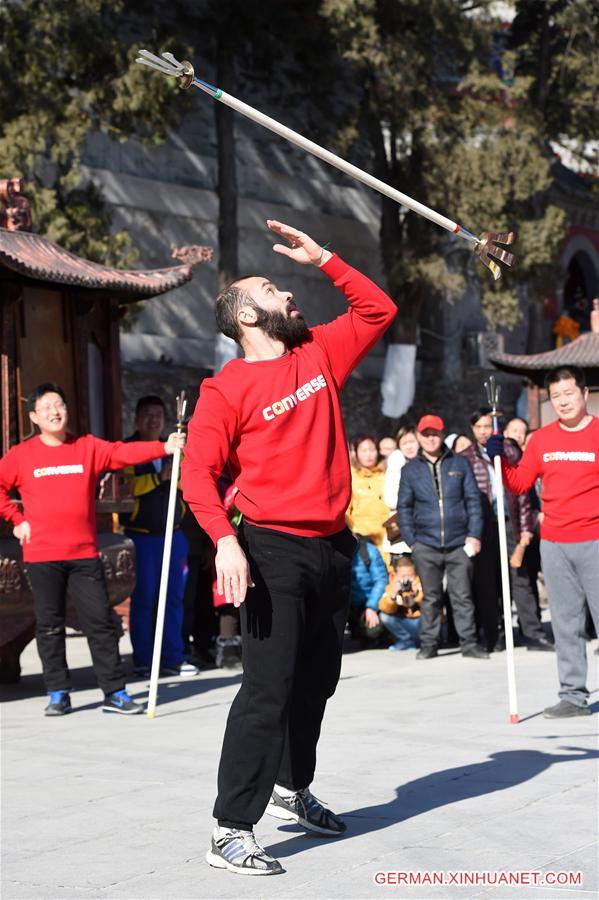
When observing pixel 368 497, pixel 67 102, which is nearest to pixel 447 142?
pixel 67 102

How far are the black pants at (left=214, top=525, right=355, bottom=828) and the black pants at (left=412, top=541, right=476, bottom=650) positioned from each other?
6.72m

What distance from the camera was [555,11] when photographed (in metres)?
27.9

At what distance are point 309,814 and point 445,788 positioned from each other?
3.24ft

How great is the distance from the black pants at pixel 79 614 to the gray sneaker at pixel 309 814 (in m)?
3.74

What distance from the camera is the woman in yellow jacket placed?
1306 centimetres

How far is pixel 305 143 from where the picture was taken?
19.0 feet

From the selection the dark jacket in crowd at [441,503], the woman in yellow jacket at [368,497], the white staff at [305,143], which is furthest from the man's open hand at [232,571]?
the woman in yellow jacket at [368,497]

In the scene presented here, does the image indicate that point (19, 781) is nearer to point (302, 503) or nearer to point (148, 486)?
point (302, 503)

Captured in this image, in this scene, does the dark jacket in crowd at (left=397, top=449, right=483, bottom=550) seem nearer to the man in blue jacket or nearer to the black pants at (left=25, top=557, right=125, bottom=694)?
the man in blue jacket

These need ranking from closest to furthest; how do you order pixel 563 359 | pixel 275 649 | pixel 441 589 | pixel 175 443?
1. pixel 275 649
2. pixel 175 443
3. pixel 441 589
4. pixel 563 359

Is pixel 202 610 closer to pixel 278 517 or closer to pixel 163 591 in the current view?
pixel 163 591

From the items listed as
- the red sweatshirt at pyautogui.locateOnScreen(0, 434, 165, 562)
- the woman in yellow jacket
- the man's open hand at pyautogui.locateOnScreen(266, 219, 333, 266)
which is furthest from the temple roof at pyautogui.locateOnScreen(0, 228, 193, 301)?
the man's open hand at pyautogui.locateOnScreen(266, 219, 333, 266)

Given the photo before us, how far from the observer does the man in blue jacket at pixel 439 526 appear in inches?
479

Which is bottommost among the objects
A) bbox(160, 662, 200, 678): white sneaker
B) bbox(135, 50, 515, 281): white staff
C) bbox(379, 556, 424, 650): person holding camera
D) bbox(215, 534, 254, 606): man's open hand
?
bbox(160, 662, 200, 678): white sneaker
